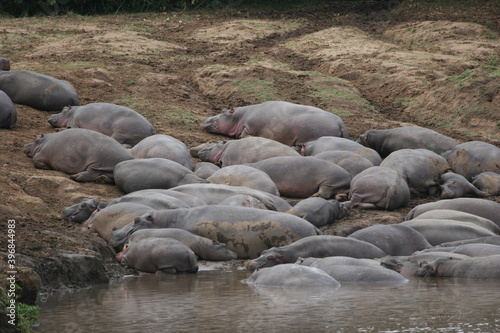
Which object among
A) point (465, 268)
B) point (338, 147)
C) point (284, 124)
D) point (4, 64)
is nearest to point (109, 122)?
point (284, 124)

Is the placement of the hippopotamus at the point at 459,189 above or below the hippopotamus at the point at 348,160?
below

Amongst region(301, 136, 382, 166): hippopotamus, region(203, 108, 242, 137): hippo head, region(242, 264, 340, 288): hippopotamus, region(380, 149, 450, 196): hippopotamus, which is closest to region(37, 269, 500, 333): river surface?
region(242, 264, 340, 288): hippopotamus

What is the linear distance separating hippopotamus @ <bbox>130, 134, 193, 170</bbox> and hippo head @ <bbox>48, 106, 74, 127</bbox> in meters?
1.51

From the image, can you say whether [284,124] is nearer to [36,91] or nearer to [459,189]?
[459,189]

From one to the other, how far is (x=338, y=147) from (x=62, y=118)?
3.97m

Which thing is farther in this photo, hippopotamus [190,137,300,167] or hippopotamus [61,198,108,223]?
hippopotamus [190,137,300,167]

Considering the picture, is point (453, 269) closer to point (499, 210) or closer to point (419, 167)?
point (499, 210)

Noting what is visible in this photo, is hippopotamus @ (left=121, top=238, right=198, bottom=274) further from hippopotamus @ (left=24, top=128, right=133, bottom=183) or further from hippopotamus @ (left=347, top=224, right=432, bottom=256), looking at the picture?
hippopotamus @ (left=24, top=128, right=133, bottom=183)

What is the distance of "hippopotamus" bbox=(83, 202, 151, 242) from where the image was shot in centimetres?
802

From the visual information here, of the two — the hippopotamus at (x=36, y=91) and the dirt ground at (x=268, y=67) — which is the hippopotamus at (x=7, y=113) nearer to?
the dirt ground at (x=268, y=67)

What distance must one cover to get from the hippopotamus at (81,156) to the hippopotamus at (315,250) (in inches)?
137

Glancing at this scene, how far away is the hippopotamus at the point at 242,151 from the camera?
11.1 metres

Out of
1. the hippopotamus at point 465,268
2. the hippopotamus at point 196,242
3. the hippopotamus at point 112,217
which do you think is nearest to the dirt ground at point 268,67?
the hippopotamus at point 112,217

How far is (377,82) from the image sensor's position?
Result: 15930 mm
